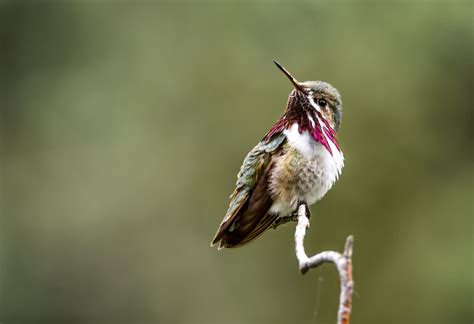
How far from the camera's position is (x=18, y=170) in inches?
495

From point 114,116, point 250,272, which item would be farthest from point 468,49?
point 114,116

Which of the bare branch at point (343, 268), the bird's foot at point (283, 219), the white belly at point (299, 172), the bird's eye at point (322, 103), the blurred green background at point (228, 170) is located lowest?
the bare branch at point (343, 268)

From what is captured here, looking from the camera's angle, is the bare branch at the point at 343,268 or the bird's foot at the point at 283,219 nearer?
the bare branch at the point at 343,268

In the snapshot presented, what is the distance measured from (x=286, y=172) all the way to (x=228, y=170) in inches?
247

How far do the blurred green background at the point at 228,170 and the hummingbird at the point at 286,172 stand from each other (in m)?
5.03

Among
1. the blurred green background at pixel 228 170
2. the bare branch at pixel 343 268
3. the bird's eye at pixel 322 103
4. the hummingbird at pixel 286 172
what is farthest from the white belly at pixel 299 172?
the blurred green background at pixel 228 170

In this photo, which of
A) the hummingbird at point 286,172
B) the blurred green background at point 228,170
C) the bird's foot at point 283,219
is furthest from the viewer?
the blurred green background at point 228,170

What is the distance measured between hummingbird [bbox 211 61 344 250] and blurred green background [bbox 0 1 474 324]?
198 inches

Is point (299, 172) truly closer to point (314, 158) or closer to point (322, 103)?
point (314, 158)

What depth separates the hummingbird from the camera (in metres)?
3.72

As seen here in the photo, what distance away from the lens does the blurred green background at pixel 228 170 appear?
9.44m

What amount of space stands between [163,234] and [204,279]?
89 cm

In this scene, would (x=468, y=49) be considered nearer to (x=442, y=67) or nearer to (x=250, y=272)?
(x=442, y=67)

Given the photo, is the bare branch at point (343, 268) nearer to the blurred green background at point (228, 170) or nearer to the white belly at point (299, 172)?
the white belly at point (299, 172)
